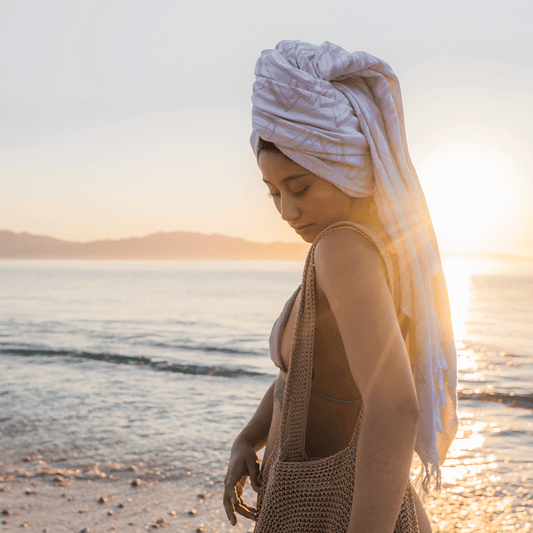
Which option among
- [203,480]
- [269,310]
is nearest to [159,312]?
[269,310]

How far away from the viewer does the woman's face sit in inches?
49.6

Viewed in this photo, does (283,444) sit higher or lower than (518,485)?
higher

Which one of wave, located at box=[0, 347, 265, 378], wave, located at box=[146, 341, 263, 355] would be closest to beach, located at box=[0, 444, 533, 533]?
wave, located at box=[0, 347, 265, 378]

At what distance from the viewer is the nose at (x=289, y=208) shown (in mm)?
1296

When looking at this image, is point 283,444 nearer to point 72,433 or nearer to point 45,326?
point 72,433

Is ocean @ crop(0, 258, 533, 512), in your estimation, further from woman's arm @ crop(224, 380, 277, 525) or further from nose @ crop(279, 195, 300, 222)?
nose @ crop(279, 195, 300, 222)

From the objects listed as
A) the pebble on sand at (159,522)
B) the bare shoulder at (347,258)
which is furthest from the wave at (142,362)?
the bare shoulder at (347,258)

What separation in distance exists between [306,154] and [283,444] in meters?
0.72

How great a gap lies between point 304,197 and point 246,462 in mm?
880

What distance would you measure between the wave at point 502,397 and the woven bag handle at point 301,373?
9640 mm

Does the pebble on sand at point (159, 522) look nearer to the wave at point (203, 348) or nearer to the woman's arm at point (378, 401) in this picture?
the woman's arm at point (378, 401)

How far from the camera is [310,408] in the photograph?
132cm

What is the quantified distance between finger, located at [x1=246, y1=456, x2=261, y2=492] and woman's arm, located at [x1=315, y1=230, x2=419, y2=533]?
22.2 inches

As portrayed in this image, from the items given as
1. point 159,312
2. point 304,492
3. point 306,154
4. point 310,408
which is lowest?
point 159,312
